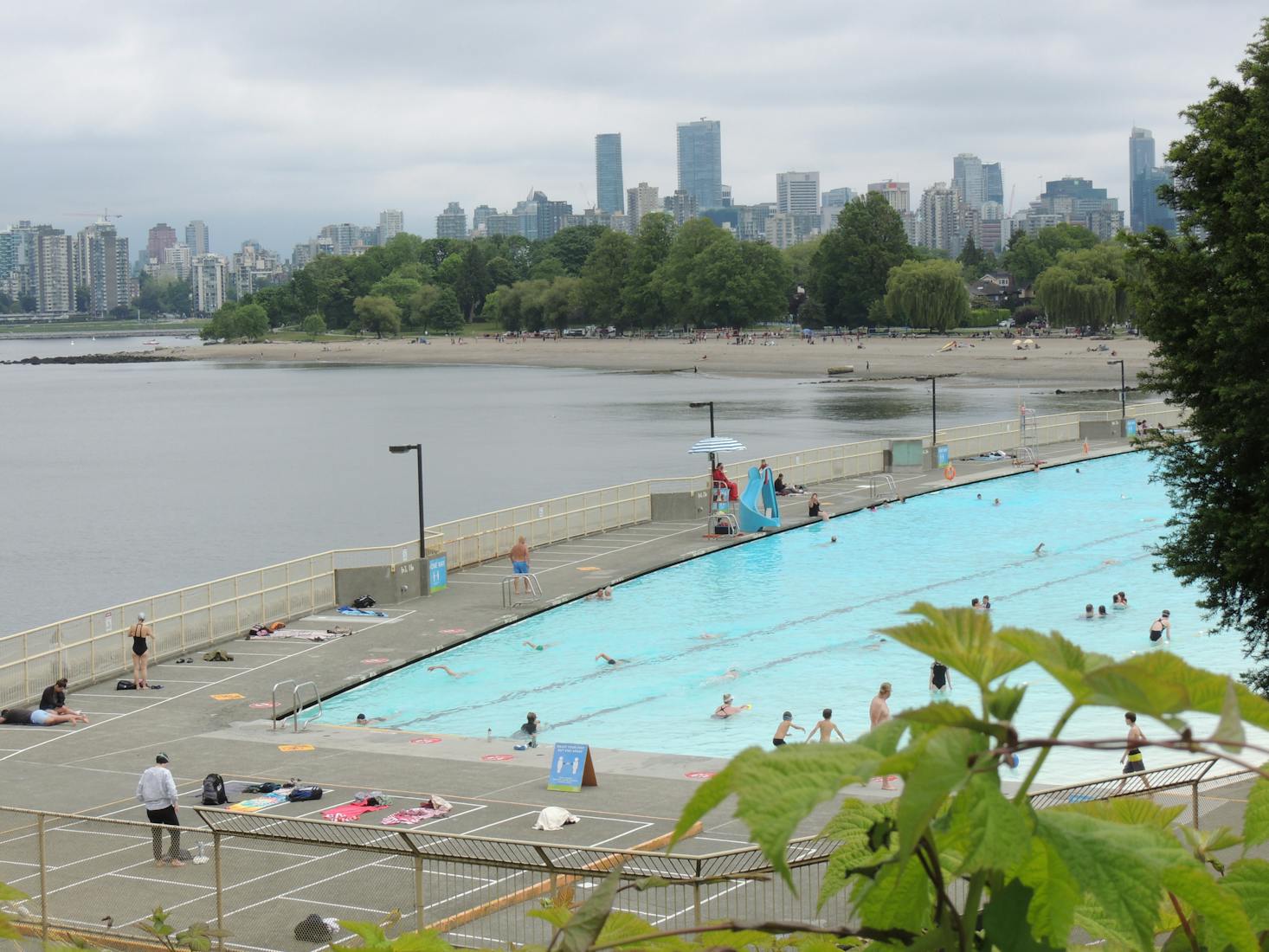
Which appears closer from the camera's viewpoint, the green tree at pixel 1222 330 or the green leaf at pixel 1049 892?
the green leaf at pixel 1049 892

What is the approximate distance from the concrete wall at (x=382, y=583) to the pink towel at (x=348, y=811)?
15.9m

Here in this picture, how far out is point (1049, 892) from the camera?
1714mm

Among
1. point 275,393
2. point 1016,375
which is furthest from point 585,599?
point 275,393

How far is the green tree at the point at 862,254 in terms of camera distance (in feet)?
625

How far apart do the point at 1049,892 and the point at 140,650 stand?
30.0 metres

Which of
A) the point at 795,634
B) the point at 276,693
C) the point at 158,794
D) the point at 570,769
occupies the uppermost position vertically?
the point at 158,794

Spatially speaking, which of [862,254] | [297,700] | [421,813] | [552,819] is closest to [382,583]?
[297,700]

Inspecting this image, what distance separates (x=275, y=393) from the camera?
559ft

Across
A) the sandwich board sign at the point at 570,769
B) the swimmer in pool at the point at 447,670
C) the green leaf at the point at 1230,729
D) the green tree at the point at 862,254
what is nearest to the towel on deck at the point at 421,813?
the sandwich board sign at the point at 570,769

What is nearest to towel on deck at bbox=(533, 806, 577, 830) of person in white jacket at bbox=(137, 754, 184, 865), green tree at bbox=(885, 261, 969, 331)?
person in white jacket at bbox=(137, 754, 184, 865)

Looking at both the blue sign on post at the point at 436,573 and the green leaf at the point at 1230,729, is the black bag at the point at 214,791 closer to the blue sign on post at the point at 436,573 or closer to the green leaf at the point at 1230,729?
the blue sign on post at the point at 436,573

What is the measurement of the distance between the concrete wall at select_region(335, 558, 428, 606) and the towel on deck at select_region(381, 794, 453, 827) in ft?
53.4

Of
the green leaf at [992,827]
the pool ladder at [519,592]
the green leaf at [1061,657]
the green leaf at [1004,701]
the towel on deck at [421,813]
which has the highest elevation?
the green leaf at [1061,657]

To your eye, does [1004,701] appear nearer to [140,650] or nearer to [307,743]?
[307,743]
